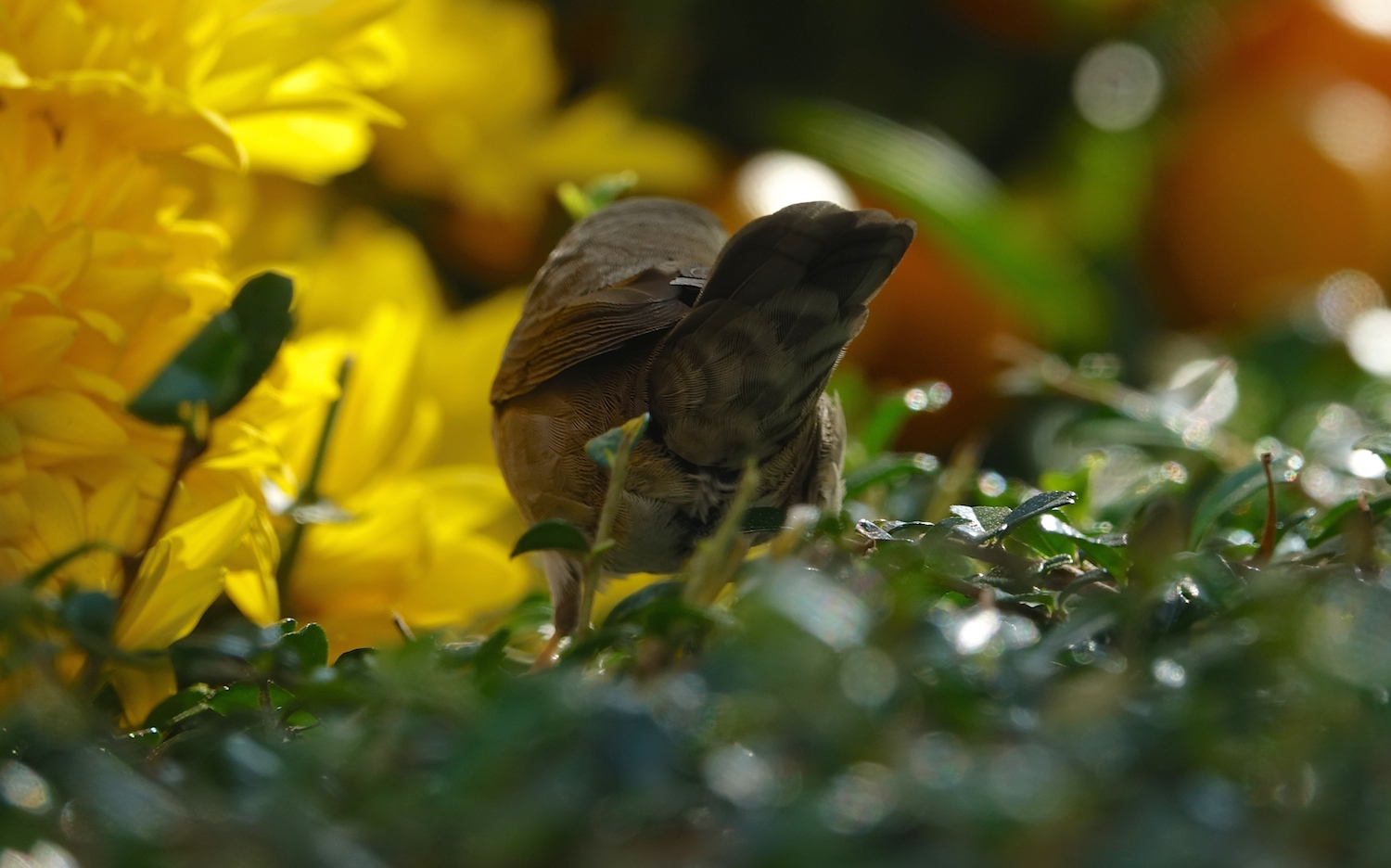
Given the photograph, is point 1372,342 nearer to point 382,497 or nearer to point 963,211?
point 963,211

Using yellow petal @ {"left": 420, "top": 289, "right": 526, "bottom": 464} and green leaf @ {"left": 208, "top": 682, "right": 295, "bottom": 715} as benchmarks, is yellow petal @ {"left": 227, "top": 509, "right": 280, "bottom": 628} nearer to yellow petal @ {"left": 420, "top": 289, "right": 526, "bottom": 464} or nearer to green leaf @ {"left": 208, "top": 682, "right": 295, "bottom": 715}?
green leaf @ {"left": 208, "top": 682, "right": 295, "bottom": 715}

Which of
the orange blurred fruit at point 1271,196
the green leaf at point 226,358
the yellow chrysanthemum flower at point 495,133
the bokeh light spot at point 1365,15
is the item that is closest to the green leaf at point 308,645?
the green leaf at point 226,358

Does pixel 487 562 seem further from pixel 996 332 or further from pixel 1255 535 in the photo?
pixel 996 332

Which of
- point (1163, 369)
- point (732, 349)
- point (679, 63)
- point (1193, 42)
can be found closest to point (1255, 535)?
point (732, 349)

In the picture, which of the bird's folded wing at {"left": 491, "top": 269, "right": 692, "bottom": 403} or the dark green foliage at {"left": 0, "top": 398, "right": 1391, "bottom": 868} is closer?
the dark green foliage at {"left": 0, "top": 398, "right": 1391, "bottom": 868}

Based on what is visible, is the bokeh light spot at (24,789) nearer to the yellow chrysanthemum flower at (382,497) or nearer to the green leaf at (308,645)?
the green leaf at (308,645)

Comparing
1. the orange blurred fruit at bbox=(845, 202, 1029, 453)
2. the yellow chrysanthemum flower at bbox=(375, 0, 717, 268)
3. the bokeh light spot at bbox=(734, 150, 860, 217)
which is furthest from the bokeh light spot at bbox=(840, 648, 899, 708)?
the orange blurred fruit at bbox=(845, 202, 1029, 453)
